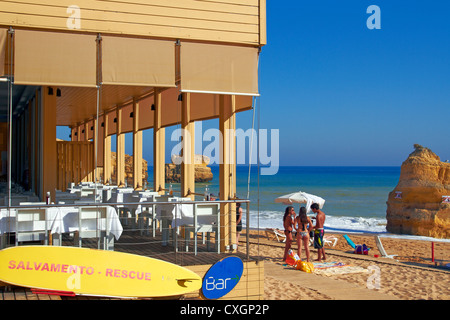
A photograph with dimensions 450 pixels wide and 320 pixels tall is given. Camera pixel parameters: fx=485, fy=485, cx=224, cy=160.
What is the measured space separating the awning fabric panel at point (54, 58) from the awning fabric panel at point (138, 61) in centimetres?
23

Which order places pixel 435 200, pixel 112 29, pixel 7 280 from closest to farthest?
pixel 7 280, pixel 112 29, pixel 435 200

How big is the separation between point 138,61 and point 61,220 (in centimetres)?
271

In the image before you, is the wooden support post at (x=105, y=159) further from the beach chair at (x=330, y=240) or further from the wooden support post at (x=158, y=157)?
the beach chair at (x=330, y=240)

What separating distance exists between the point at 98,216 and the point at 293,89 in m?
80.3

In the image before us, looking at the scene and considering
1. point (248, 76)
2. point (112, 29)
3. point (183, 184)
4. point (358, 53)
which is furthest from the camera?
point (358, 53)

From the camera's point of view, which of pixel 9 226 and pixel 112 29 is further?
pixel 112 29

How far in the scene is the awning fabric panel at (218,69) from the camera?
7969 millimetres

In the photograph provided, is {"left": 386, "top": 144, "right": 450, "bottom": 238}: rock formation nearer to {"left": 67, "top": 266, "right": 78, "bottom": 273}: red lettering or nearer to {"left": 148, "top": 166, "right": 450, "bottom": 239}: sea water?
{"left": 148, "top": 166, "right": 450, "bottom": 239}: sea water

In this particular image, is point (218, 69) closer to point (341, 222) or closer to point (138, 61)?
point (138, 61)

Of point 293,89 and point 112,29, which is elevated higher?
point 293,89

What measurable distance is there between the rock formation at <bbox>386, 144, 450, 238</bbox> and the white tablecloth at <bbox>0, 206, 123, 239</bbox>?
20.0 metres

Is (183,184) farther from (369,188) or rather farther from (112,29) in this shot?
(369,188)
